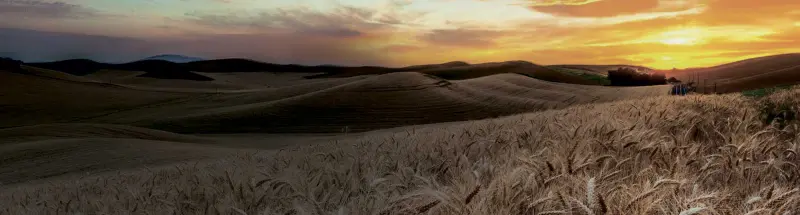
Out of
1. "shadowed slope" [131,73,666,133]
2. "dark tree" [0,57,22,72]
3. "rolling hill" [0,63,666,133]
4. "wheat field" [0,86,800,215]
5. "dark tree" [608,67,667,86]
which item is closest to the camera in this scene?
"wheat field" [0,86,800,215]

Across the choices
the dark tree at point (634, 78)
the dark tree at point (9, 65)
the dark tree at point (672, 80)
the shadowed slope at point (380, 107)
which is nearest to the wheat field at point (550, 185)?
the shadowed slope at point (380, 107)

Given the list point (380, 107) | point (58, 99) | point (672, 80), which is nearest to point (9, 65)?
point (58, 99)

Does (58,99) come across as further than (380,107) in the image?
Yes

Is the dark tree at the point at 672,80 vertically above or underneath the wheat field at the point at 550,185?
underneath

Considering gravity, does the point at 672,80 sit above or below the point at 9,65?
below

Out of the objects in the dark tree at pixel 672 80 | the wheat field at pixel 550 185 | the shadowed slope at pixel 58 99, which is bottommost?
the shadowed slope at pixel 58 99

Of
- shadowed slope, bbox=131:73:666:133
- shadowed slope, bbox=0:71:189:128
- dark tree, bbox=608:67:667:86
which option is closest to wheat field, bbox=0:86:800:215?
shadowed slope, bbox=131:73:666:133

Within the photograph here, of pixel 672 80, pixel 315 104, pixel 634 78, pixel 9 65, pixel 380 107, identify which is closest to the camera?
pixel 380 107

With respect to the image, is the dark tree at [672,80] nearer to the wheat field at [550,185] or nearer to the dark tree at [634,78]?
the dark tree at [634,78]

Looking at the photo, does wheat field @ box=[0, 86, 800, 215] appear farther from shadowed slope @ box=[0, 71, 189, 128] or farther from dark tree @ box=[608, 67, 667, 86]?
dark tree @ box=[608, 67, 667, 86]

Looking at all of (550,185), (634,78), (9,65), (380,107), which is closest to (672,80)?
(634,78)

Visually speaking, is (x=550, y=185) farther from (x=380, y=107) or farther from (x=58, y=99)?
(x=58, y=99)

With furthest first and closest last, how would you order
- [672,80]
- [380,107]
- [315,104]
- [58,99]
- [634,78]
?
1. [672,80]
2. [58,99]
3. [634,78]
4. [315,104]
5. [380,107]

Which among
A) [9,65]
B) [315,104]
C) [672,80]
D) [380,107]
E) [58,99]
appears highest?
[9,65]
